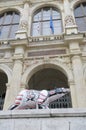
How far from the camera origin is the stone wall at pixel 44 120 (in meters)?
4.09

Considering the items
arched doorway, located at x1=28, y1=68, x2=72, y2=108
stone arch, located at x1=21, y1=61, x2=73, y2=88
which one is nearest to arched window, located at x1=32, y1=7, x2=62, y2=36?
arched doorway, located at x1=28, y1=68, x2=72, y2=108

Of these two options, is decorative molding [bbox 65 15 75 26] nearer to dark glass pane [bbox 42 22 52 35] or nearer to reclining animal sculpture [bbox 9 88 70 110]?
dark glass pane [bbox 42 22 52 35]

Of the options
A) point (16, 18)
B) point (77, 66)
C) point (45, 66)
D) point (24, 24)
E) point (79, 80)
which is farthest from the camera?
point (16, 18)

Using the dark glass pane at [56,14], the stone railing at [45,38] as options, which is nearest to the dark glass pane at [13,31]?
the stone railing at [45,38]

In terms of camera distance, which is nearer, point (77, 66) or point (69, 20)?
point (77, 66)

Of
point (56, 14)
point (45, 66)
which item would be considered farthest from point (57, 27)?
point (45, 66)

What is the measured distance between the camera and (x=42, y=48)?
11.1 meters

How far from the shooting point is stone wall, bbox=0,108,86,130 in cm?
409

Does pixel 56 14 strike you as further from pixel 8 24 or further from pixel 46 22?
pixel 8 24

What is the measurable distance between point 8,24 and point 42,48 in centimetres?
473

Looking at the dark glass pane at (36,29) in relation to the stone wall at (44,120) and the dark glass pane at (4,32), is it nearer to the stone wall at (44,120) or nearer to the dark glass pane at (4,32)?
the dark glass pane at (4,32)

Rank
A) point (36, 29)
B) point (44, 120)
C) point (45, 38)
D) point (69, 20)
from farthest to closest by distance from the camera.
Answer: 1. point (36, 29)
2. point (69, 20)
3. point (45, 38)
4. point (44, 120)

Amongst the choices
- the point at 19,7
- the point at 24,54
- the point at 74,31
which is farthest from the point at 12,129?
the point at 19,7

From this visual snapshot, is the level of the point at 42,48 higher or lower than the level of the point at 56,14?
lower
